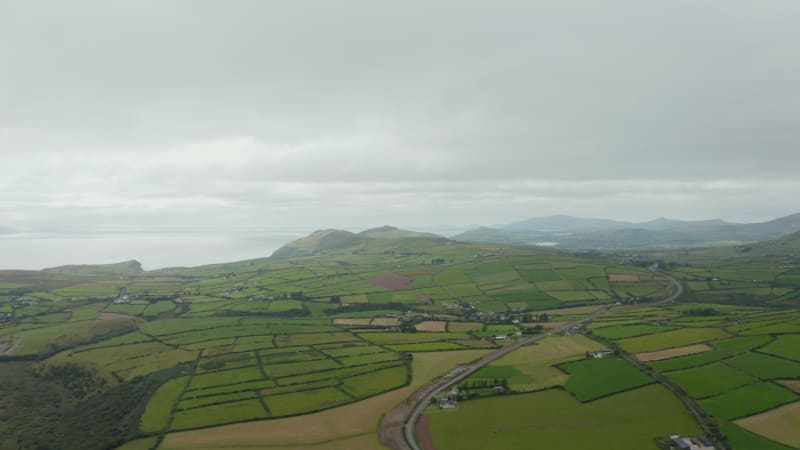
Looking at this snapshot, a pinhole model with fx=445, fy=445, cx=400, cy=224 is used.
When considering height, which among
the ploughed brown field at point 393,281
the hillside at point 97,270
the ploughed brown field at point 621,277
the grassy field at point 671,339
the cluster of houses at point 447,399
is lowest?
the cluster of houses at point 447,399

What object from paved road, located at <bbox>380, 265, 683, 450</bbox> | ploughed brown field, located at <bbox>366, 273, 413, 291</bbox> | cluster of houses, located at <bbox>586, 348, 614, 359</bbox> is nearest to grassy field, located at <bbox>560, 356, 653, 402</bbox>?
cluster of houses, located at <bbox>586, 348, 614, 359</bbox>

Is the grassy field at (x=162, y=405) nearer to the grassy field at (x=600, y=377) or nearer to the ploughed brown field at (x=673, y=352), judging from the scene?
the grassy field at (x=600, y=377)

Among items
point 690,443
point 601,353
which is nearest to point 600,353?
point 601,353

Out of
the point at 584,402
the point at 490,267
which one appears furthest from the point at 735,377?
the point at 490,267

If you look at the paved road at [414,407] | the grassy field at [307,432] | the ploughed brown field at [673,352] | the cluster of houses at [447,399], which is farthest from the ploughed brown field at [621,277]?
the grassy field at [307,432]

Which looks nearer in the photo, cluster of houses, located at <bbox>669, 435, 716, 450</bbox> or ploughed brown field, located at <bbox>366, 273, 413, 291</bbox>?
cluster of houses, located at <bbox>669, 435, 716, 450</bbox>

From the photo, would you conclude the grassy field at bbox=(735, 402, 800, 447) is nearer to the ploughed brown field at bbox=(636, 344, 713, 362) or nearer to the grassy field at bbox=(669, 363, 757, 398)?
the grassy field at bbox=(669, 363, 757, 398)

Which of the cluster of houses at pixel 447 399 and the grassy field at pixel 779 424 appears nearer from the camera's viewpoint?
the grassy field at pixel 779 424

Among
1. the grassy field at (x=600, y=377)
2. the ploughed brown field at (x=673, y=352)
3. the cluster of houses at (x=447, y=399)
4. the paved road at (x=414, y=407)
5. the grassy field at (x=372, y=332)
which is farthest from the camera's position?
the ploughed brown field at (x=673, y=352)
